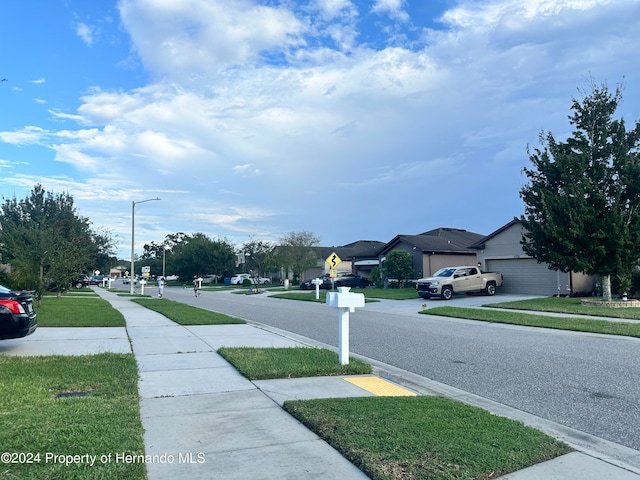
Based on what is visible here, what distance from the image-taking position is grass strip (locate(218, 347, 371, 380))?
332 inches

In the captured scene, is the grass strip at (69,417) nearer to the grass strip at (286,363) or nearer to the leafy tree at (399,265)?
the grass strip at (286,363)

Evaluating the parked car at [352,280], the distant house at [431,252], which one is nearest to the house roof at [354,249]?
the parked car at [352,280]

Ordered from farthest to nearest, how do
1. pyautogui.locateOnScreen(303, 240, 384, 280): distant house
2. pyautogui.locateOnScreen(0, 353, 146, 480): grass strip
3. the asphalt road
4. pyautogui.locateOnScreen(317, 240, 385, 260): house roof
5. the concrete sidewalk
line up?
pyautogui.locateOnScreen(317, 240, 385, 260): house roof
pyautogui.locateOnScreen(303, 240, 384, 280): distant house
the asphalt road
the concrete sidewalk
pyautogui.locateOnScreen(0, 353, 146, 480): grass strip

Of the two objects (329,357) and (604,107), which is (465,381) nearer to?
(329,357)

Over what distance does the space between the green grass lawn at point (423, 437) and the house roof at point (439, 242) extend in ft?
117

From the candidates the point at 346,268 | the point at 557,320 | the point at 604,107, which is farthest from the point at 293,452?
the point at 346,268

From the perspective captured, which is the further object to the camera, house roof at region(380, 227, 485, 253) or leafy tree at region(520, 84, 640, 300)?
house roof at region(380, 227, 485, 253)

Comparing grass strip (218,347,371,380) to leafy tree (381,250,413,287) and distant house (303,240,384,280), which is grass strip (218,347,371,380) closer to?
leafy tree (381,250,413,287)

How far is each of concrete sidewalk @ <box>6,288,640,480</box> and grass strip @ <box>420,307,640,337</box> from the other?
8.73 metres

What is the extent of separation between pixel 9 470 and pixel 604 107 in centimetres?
2482

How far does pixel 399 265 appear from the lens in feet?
132

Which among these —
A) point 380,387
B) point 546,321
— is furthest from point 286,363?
point 546,321

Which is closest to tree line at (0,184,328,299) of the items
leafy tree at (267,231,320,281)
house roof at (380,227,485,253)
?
leafy tree at (267,231,320,281)

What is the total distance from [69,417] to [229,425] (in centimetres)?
169
